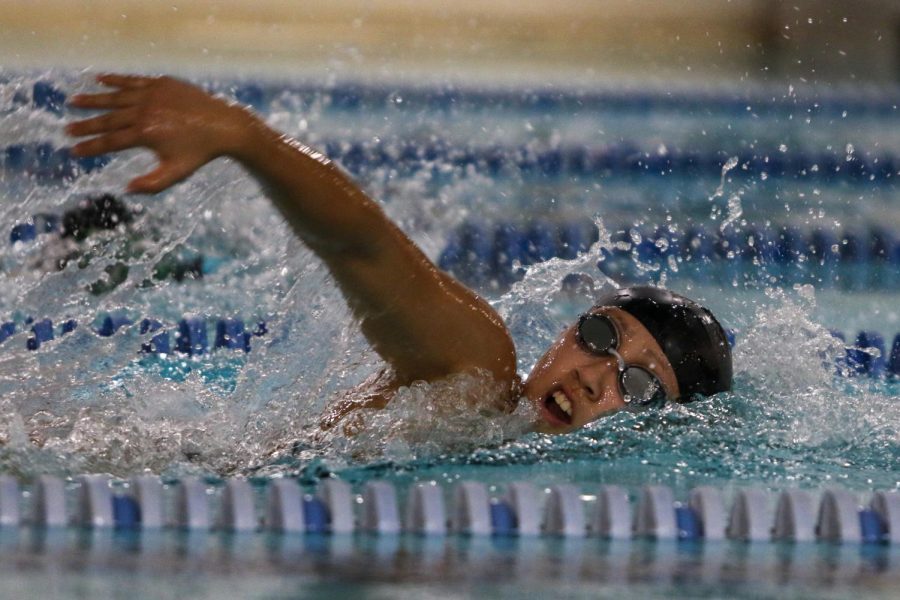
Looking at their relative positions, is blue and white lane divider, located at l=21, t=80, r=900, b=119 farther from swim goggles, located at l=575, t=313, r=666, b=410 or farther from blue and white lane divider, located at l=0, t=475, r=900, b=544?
blue and white lane divider, located at l=0, t=475, r=900, b=544

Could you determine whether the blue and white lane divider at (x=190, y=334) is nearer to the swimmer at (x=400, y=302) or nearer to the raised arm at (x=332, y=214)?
the swimmer at (x=400, y=302)

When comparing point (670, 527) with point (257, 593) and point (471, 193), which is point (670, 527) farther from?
point (471, 193)

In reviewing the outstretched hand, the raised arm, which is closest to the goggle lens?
the raised arm

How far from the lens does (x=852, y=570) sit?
1.96 m

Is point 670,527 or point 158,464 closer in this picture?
point 670,527

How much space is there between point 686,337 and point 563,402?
11.1 inches

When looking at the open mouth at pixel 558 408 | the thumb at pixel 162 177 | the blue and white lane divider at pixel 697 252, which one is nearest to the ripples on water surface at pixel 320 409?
the open mouth at pixel 558 408

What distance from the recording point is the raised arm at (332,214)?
1818 mm

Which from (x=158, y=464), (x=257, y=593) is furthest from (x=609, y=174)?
(x=257, y=593)

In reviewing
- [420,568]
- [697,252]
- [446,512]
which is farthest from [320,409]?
[697,252]

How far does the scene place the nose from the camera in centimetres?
252

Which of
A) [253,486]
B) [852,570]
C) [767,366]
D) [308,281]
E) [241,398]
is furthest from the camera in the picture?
[767,366]

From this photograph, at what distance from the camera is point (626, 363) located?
2.53 metres

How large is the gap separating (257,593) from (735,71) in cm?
573
